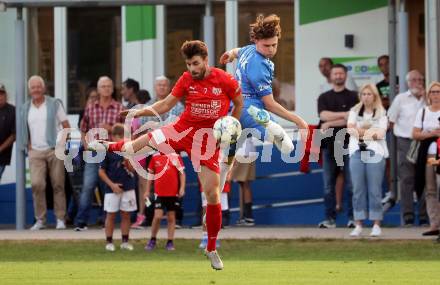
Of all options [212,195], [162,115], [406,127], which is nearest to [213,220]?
[212,195]

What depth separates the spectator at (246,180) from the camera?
20.6 m

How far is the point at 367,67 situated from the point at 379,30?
2.04ft

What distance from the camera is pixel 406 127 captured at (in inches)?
783

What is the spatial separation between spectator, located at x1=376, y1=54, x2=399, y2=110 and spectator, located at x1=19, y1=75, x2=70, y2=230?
5.01 meters

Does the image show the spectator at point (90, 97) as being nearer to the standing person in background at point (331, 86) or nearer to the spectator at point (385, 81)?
the standing person in background at point (331, 86)

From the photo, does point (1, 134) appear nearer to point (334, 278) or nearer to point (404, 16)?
point (404, 16)

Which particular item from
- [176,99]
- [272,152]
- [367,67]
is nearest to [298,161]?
[272,152]

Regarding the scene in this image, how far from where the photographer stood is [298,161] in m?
20.9

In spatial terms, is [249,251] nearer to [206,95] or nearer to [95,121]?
[206,95]

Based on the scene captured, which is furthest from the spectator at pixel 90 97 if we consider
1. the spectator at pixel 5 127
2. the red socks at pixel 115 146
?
the red socks at pixel 115 146

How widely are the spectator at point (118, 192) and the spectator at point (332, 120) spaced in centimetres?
355

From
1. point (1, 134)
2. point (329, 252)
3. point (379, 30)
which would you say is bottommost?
point (329, 252)

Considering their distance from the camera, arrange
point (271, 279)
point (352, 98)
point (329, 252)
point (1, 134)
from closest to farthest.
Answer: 1. point (271, 279)
2. point (329, 252)
3. point (352, 98)
4. point (1, 134)

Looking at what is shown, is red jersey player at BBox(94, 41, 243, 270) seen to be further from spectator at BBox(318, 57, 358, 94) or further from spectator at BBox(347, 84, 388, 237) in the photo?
spectator at BBox(318, 57, 358, 94)
